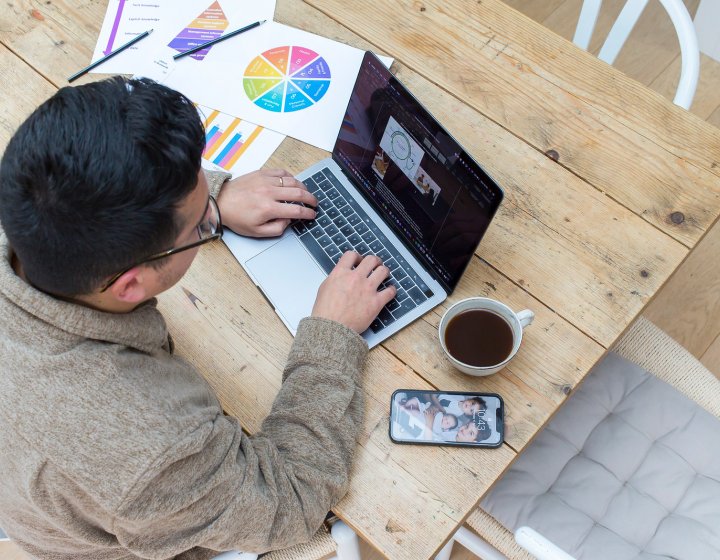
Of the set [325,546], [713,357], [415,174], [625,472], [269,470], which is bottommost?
[713,357]

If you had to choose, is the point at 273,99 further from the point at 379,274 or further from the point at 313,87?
the point at 379,274

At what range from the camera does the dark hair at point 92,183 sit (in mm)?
725

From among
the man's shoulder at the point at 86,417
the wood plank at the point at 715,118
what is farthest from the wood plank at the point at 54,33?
the wood plank at the point at 715,118

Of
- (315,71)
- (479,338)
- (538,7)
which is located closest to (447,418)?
(479,338)

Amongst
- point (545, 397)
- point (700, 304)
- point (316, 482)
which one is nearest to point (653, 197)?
point (545, 397)

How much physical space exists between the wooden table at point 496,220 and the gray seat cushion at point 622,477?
0.28 m

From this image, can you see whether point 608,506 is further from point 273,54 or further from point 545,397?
point 273,54

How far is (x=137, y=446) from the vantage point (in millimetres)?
771

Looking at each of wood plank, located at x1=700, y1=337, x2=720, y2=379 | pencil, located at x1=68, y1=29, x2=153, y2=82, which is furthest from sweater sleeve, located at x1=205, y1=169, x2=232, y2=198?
wood plank, located at x1=700, y1=337, x2=720, y2=379

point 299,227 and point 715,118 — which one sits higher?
point 299,227

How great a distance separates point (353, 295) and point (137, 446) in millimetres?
386

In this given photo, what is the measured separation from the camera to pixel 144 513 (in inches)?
30.6

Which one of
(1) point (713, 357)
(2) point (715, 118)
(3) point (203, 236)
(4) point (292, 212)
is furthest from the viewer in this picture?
(2) point (715, 118)

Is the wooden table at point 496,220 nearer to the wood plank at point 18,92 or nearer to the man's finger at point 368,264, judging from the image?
the wood plank at point 18,92
